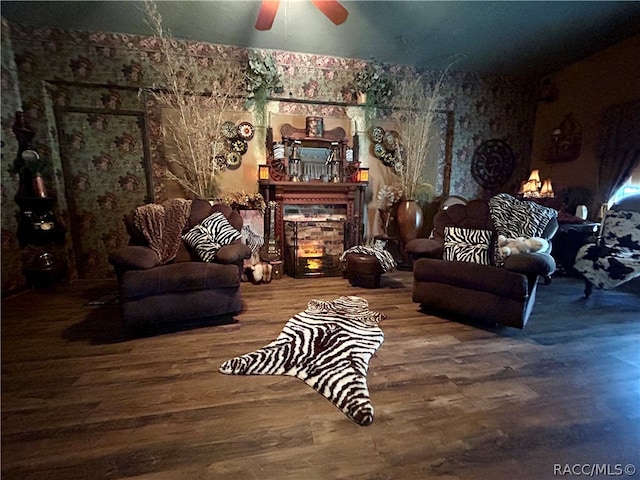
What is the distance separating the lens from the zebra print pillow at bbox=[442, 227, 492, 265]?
243 cm

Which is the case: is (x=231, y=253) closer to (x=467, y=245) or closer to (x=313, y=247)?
Answer: (x=313, y=247)

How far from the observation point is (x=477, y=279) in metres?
2.20

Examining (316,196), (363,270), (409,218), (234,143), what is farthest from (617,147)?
(234,143)

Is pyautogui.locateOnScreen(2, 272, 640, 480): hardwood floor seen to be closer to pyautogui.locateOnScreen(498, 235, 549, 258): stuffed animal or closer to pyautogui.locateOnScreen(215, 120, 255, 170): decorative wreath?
pyautogui.locateOnScreen(498, 235, 549, 258): stuffed animal

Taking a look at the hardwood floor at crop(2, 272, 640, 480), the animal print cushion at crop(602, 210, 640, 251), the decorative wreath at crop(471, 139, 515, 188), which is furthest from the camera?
the decorative wreath at crop(471, 139, 515, 188)

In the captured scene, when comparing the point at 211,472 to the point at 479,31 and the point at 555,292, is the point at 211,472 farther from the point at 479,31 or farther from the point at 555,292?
the point at 479,31

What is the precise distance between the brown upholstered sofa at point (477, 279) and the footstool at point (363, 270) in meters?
0.61

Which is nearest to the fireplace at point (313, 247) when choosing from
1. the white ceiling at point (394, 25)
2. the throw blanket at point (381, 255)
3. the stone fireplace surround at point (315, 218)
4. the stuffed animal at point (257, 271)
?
the stone fireplace surround at point (315, 218)

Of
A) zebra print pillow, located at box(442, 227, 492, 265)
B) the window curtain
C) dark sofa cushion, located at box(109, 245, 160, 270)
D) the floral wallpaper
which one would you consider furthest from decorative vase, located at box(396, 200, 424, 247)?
dark sofa cushion, located at box(109, 245, 160, 270)

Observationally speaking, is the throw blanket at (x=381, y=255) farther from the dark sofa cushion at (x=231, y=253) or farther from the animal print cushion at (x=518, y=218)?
the dark sofa cushion at (x=231, y=253)

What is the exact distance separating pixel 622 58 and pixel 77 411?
5989 mm

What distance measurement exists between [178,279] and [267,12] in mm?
2145

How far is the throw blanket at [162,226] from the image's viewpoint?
2.37 m

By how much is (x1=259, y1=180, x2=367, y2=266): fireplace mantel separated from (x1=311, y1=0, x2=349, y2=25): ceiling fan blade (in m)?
1.76
